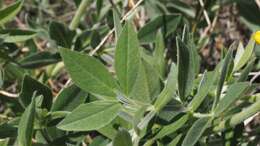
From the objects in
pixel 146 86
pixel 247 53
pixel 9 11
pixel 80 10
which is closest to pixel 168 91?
pixel 146 86

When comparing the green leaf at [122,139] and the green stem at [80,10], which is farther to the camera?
the green stem at [80,10]

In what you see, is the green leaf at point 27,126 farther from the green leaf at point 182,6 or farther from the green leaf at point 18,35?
the green leaf at point 182,6

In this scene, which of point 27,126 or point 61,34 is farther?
point 61,34

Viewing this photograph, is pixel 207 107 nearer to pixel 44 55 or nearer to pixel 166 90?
pixel 166 90

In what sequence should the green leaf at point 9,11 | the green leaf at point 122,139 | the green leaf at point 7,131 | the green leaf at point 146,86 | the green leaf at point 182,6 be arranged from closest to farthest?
the green leaf at point 122,139 < the green leaf at point 146,86 < the green leaf at point 7,131 < the green leaf at point 9,11 < the green leaf at point 182,6

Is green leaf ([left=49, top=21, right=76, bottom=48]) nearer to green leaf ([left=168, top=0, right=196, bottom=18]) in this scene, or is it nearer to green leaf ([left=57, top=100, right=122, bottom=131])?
green leaf ([left=168, top=0, right=196, bottom=18])

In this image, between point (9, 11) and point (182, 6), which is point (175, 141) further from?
point (182, 6)

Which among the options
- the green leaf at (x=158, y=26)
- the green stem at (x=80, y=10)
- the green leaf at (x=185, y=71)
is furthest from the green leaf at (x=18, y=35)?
the green leaf at (x=185, y=71)
